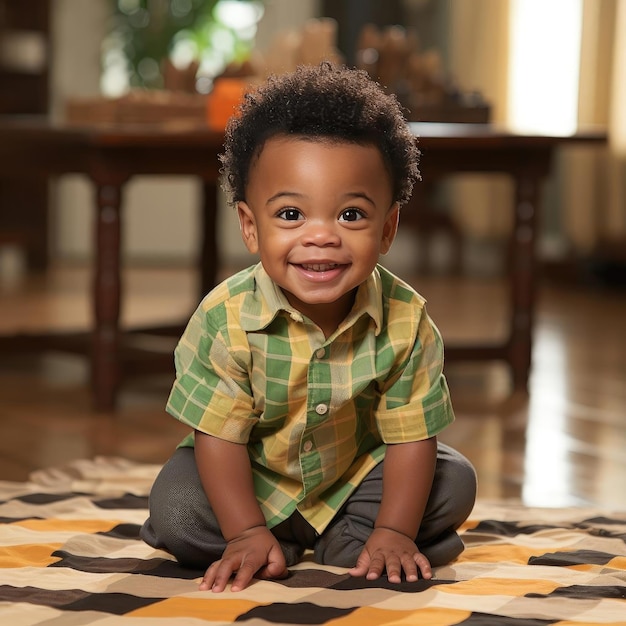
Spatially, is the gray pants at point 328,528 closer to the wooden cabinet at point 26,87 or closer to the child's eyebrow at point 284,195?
the child's eyebrow at point 284,195

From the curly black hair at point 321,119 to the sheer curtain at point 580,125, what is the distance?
132 inches

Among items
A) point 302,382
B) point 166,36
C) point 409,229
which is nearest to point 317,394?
point 302,382

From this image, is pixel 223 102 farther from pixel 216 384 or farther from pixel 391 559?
pixel 391 559

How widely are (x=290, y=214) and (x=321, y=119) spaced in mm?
96

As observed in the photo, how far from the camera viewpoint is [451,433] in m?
2.17

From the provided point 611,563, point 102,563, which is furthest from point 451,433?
point 102,563

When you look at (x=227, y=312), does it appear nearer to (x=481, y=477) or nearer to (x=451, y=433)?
(x=481, y=477)

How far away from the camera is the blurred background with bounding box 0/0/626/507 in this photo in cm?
228

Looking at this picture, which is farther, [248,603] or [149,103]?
[149,103]

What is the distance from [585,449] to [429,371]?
88cm

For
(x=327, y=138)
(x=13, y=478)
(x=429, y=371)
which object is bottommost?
(x=13, y=478)

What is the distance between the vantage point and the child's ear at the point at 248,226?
122 cm

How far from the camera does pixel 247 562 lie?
46.8 inches

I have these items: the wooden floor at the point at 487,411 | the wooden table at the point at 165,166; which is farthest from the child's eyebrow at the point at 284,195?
the wooden table at the point at 165,166
